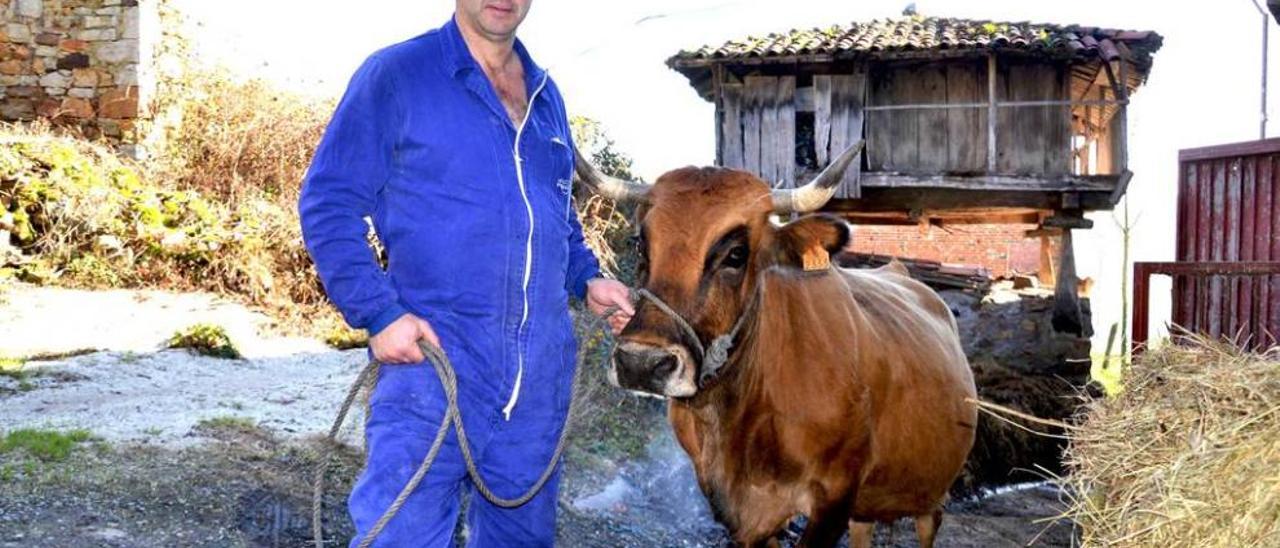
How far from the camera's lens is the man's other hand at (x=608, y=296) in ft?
12.1

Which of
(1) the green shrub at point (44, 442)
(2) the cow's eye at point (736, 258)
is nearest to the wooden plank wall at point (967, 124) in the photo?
(1) the green shrub at point (44, 442)

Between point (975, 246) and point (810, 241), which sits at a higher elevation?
point (810, 241)

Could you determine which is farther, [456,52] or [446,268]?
[456,52]

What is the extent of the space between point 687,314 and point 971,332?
1357 cm

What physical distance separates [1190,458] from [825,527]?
1750mm

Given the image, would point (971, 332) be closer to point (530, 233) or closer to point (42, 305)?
point (42, 305)

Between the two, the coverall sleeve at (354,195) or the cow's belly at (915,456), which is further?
the cow's belly at (915,456)

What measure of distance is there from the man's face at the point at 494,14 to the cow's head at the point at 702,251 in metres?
0.93

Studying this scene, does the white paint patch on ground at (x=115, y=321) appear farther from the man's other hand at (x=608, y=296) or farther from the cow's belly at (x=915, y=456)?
the man's other hand at (x=608, y=296)


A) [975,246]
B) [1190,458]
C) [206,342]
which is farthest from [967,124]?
[1190,458]

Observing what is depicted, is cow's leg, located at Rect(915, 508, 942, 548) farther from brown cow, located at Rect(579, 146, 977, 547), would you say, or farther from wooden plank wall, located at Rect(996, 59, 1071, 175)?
wooden plank wall, located at Rect(996, 59, 1071, 175)

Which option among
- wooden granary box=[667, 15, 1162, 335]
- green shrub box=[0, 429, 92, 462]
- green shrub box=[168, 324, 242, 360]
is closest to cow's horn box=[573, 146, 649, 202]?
green shrub box=[0, 429, 92, 462]

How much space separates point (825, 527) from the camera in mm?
4492

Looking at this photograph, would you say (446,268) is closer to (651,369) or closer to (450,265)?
(450,265)
